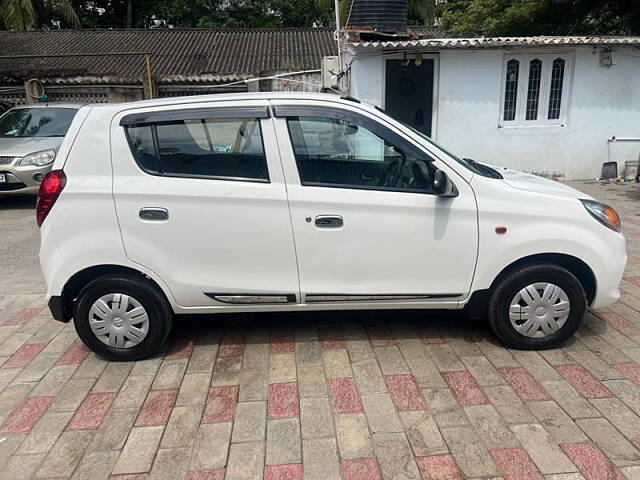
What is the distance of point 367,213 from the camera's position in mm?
3146

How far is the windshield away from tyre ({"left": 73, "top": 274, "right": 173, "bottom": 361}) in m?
6.70

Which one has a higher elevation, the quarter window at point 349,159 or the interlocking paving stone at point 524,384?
the quarter window at point 349,159

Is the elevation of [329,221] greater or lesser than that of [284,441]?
greater

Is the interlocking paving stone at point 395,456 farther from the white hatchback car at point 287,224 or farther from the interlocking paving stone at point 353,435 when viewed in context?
the white hatchback car at point 287,224

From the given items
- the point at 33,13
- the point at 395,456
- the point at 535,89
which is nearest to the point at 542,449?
the point at 395,456

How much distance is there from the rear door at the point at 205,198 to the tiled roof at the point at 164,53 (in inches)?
424

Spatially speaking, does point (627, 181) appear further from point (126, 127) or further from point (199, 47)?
point (199, 47)

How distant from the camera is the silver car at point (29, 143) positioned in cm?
793

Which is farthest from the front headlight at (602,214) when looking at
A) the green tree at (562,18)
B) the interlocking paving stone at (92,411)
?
the green tree at (562,18)

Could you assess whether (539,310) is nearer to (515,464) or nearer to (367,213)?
(515,464)

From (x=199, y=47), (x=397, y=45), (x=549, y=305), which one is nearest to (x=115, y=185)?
(x=549, y=305)

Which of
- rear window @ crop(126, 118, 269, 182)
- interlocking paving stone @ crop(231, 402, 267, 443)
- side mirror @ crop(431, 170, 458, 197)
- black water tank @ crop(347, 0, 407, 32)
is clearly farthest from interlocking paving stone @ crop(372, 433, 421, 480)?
black water tank @ crop(347, 0, 407, 32)

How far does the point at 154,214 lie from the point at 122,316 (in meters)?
0.75

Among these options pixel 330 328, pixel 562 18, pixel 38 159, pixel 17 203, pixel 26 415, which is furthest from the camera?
pixel 562 18
